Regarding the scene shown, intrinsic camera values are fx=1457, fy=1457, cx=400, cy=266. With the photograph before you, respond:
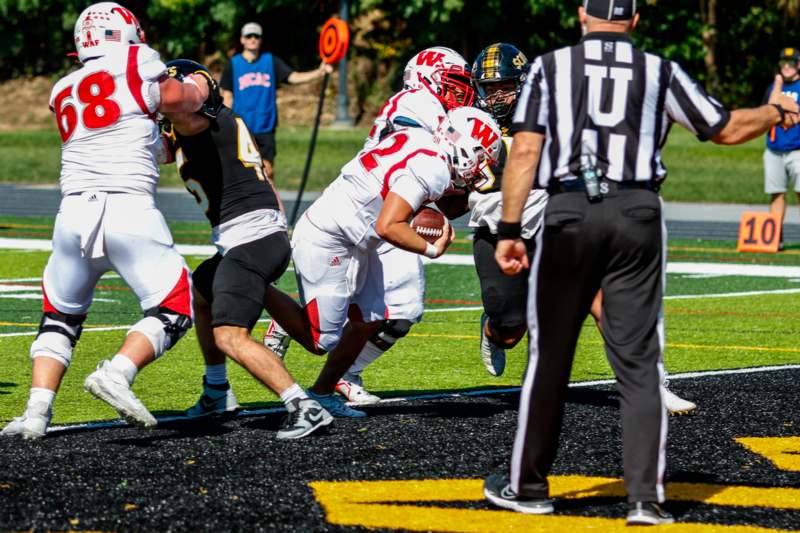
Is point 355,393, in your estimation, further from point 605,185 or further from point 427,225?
point 605,185

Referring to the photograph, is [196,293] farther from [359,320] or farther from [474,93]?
[474,93]

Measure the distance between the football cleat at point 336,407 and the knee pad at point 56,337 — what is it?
3.96ft

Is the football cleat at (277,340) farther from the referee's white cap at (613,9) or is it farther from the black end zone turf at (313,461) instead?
the referee's white cap at (613,9)

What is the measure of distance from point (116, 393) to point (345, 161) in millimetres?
25735

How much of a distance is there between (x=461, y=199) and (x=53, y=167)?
80.0ft

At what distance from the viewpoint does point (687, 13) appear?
1766 inches

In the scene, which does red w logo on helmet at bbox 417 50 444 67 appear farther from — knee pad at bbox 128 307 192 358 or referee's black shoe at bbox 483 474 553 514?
referee's black shoe at bbox 483 474 553 514

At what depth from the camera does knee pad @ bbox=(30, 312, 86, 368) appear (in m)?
6.29

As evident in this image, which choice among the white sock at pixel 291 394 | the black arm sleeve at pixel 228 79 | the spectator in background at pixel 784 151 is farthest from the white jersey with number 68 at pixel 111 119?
the black arm sleeve at pixel 228 79

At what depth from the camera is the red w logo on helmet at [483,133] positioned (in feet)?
21.2

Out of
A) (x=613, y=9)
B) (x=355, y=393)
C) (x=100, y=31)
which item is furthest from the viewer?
(x=355, y=393)

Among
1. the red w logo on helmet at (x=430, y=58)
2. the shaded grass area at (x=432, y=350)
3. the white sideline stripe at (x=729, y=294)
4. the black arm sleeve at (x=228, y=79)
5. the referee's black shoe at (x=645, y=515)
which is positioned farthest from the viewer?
the black arm sleeve at (x=228, y=79)

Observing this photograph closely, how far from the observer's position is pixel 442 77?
708 cm

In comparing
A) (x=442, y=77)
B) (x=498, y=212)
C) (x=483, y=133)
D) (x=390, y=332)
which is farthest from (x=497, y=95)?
(x=390, y=332)
